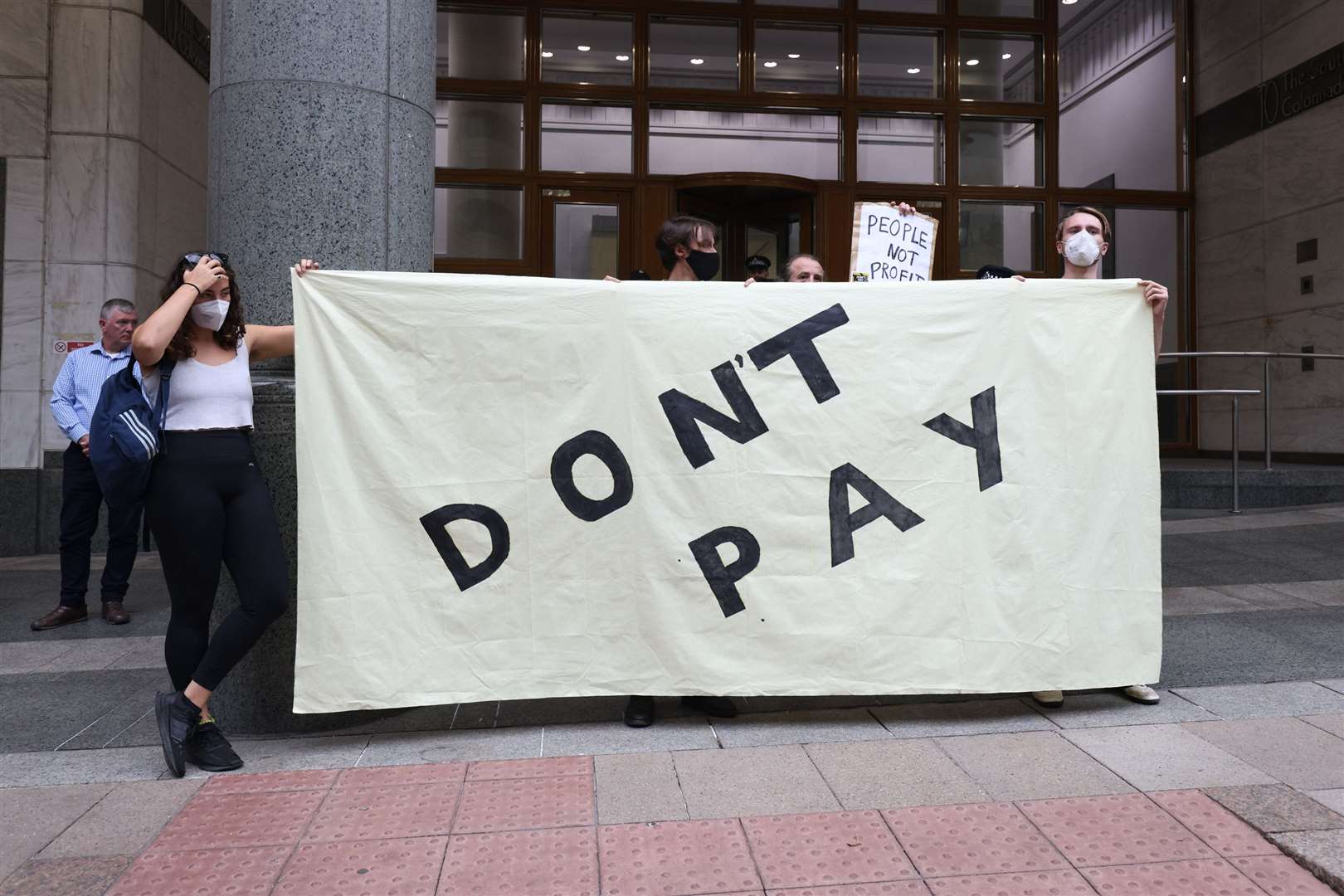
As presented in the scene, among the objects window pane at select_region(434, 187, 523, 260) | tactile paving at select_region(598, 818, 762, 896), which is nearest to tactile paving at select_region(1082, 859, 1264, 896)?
tactile paving at select_region(598, 818, 762, 896)

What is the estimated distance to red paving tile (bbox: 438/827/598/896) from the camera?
8.65ft

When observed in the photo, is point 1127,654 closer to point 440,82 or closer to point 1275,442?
point 1275,442

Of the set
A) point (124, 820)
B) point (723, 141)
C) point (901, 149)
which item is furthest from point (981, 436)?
point (901, 149)

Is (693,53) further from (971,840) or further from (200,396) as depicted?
(971,840)

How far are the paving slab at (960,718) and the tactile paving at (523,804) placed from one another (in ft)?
4.30

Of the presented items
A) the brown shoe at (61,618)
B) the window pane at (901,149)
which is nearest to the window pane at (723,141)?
the window pane at (901,149)

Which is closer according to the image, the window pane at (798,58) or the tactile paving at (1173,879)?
the tactile paving at (1173,879)

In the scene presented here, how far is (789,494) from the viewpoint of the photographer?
389cm

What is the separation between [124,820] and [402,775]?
856 millimetres

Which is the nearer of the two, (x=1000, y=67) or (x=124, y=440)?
(x=124, y=440)

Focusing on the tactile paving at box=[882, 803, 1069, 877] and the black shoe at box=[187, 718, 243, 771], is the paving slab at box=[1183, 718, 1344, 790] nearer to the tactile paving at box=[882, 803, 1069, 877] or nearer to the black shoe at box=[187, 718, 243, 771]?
the tactile paving at box=[882, 803, 1069, 877]

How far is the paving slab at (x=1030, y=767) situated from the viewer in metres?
3.23

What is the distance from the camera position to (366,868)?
276 cm

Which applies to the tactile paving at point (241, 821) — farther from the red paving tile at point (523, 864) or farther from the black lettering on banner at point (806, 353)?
the black lettering on banner at point (806, 353)
